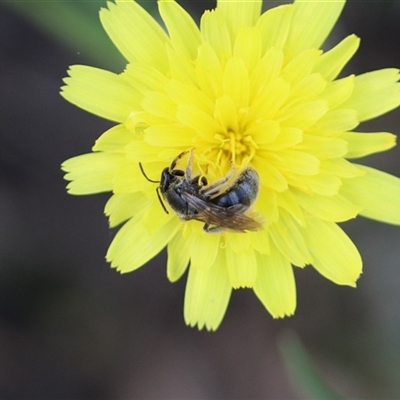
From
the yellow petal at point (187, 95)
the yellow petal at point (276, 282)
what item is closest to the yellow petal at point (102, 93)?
the yellow petal at point (187, 95)

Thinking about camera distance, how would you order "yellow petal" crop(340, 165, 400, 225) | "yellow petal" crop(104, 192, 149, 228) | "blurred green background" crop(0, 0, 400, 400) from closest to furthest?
"yellow petal" crop(340, 165, 400, 225) < "yellow petal" crop(104, 192, 149, 228) < "blurred green background" crop(0, 0, 400, 400)

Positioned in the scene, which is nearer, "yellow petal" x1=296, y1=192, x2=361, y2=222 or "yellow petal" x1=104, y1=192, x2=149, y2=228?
"yellow petal" x1=296, y1=192, x2=361, y2=222

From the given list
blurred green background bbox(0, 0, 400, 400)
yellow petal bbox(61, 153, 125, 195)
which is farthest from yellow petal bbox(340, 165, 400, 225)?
blurred green background bbox(0, 0, 400, 400)

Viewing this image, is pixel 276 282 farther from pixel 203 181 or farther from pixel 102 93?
pixel 102 93

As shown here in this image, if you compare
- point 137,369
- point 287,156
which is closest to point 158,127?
point 287,156

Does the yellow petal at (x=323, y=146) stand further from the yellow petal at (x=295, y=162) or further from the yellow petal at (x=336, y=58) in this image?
the yellow petal at (x=336, y=58)

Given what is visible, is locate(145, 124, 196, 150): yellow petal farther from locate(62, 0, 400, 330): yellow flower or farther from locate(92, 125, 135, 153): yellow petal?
locate(92, 125, 135, 153): yellow petal

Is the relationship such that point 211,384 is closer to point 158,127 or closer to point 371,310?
point 371,310

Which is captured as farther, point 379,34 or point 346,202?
point 379,34
